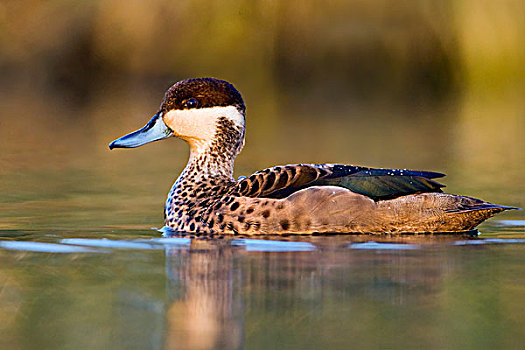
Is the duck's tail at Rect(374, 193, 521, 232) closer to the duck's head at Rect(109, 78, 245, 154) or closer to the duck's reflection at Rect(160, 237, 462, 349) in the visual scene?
the duck's reflection at Rect(160, 237, 462, 349)

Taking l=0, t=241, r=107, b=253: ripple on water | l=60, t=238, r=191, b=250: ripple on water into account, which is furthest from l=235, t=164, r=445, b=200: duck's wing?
l=0, t=241, r=107, b=253: ripple on water

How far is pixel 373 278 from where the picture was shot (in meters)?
6.74

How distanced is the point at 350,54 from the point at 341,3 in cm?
193

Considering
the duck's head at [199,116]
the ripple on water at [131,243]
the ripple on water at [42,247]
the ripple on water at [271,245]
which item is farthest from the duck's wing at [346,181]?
the ripple on water at [42,247]

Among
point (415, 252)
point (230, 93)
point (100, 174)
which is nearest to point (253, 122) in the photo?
point (100, 174)

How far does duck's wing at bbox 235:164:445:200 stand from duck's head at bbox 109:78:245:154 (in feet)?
2.89

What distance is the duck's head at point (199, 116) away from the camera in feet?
30.1

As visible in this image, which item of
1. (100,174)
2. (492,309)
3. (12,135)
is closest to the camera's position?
(492,309)

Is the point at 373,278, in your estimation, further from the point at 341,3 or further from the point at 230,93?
the point at 341,3

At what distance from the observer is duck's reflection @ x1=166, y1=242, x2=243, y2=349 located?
5.37 m

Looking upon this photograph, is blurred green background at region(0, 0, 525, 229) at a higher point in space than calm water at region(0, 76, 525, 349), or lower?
higher

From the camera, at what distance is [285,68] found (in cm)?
3638

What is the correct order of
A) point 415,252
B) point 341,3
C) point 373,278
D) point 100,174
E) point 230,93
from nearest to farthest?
point 373,278 → point 415,252 → point 230,93 → point 100,174 → point 341,3

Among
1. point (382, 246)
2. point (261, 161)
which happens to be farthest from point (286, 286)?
point (261, 161)
